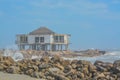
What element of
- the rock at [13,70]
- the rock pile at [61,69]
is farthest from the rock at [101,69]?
the rock at [13,70]

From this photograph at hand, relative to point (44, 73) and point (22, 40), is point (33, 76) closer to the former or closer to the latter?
point (44, 73)

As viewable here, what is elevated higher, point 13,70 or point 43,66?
point 43,66

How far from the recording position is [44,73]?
11.6m

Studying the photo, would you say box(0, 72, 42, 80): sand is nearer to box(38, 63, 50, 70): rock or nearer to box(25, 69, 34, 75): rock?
box(25, 69, 34, 75): rock

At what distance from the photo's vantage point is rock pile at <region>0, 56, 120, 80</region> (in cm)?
1146

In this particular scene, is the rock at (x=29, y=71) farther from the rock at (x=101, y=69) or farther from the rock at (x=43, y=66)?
the rock at (x=101, y=69)

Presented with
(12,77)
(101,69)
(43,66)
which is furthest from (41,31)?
(12,77)

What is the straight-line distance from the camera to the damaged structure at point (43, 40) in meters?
67.0

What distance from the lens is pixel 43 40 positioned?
68.4 m

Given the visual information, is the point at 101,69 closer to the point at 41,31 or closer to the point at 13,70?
the point at 13,70

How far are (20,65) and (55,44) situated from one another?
57736 millimetres

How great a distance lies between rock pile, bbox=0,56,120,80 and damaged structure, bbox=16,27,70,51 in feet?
175

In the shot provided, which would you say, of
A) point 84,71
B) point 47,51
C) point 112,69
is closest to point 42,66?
point 84,71

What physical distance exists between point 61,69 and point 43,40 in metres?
56.4
